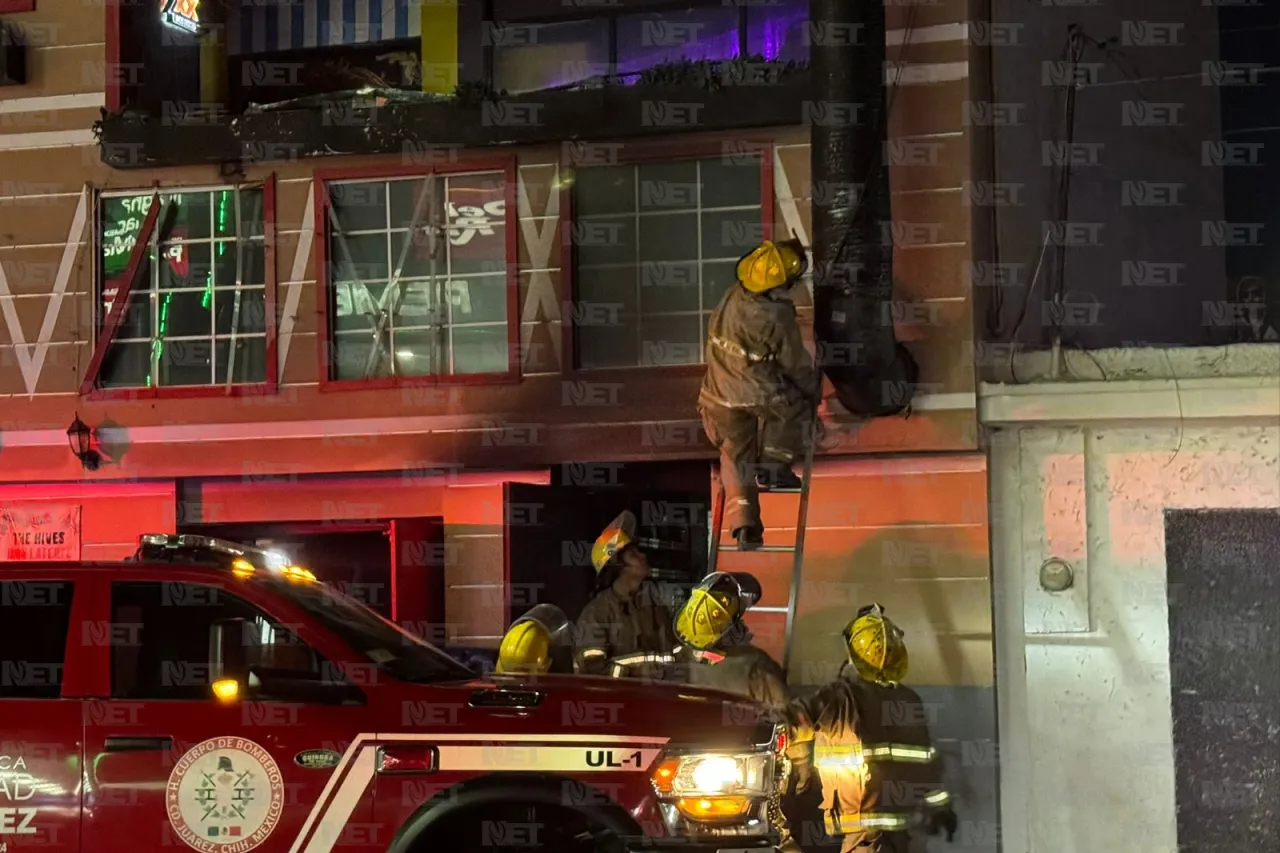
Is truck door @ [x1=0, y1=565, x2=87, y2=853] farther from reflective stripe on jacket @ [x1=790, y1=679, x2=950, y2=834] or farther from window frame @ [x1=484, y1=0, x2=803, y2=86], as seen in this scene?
window frame @ [x1=484, y1=0, x2=803, y2=86]

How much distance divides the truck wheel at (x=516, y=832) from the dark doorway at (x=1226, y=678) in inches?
171

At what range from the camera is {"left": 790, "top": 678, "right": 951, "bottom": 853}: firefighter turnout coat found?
6879 millimetres

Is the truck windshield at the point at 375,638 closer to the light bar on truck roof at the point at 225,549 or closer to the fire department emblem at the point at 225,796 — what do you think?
the light bar on truck roof at the point at 225,549

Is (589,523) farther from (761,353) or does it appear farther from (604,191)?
(761,353)

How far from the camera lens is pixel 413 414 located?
31.5 ft

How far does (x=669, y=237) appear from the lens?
942 cm

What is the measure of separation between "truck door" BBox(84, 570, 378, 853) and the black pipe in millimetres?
3848

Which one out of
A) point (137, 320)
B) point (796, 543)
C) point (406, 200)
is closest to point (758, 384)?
point (796, 543)

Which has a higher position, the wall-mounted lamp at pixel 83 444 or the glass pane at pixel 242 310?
the glass pane at pixel 242 310

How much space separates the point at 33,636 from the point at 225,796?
3.47 ft

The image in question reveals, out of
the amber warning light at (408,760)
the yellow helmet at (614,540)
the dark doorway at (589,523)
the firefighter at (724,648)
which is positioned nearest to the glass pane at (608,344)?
the dark doorway at (589,523)

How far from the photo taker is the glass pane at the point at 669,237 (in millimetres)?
9375

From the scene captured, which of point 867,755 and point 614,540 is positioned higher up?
point 614,540

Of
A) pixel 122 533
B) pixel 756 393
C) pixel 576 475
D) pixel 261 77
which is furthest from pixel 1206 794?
pixel 261 77
